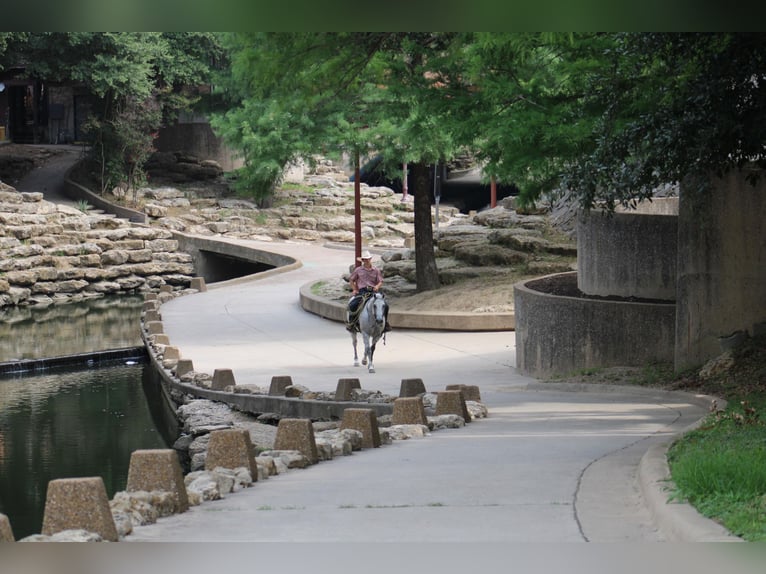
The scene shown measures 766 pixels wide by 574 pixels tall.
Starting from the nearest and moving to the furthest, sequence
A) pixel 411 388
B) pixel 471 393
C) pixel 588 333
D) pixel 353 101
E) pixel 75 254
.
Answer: pixel 471 393, pixel 411 388, pixel 588 333, pixel 353 101, pixel 75 254

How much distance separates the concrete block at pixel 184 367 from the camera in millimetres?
20875

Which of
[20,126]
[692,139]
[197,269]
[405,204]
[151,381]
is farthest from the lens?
[20,126]

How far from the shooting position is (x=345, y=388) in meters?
16.4

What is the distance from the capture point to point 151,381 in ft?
79.3

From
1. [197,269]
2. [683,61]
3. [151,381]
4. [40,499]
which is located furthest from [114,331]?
[683,61]

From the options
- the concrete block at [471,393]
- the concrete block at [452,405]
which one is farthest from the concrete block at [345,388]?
the concrete block at [452,405]

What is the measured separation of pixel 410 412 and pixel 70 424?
908cm

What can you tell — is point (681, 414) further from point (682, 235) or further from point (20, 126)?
point (20, 126)

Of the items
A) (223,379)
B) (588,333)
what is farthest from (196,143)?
(588,333)

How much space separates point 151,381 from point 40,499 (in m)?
9.19

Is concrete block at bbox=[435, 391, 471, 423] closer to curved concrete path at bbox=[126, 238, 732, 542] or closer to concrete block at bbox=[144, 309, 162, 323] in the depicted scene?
curved concrete path at bbox=[126, 238, 732, 542]

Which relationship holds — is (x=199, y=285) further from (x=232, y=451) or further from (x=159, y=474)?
(x=159, y=474)

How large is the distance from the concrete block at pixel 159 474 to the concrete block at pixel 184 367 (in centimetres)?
1263

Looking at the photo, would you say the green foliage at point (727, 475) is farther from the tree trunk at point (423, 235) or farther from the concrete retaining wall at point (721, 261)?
the tree trunk at point (423, 235)
